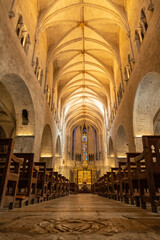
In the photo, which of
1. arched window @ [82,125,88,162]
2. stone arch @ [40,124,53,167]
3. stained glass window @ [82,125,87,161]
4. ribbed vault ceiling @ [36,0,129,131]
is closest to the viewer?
ribbed vault ceiling @ [36,0,129,131]

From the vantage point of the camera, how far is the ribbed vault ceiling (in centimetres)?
1025

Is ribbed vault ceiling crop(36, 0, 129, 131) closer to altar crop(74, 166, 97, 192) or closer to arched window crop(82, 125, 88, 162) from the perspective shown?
altar crop(74, 166, 97, 192)

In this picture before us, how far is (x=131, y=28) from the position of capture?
9.22m

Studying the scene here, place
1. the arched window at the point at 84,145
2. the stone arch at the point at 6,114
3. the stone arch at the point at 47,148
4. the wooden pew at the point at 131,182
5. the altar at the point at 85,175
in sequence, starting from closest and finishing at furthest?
1. the wooden pew at the point at 131,182
2. the stone arch at the point at 6,114
3. the stone arch at the point at 47,148
4. the altar at the point at 85,175
5. the arched window at the point at 84,145

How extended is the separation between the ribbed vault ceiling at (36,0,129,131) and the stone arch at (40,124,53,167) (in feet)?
15.6

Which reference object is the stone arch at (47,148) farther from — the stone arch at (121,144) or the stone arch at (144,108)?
the stone arch at (144,108)

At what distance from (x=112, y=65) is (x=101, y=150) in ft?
43.9

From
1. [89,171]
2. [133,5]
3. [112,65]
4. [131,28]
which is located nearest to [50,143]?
[112,65]

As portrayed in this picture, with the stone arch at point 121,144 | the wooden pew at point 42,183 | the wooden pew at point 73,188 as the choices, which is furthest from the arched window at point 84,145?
the wooden pew at point 42,183

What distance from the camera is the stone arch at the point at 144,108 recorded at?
773 centimetres

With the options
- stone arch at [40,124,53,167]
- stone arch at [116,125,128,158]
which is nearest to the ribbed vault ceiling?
stone arch at [116,125,128,158]

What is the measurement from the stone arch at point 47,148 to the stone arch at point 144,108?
670 cm

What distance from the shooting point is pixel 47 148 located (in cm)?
1312

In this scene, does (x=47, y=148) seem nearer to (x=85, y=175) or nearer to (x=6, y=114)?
(x=6, y=114)
